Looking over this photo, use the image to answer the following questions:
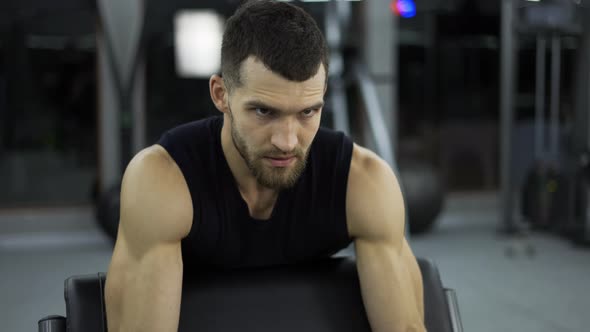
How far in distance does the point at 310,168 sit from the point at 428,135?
343cm

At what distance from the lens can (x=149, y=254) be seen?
1.05 meters

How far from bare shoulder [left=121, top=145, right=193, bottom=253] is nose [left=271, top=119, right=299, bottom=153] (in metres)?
0.20

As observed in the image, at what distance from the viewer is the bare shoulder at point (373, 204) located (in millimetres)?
1139

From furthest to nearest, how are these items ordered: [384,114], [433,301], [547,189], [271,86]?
[384,114] < [547,189] < [433,301] < [271,86]

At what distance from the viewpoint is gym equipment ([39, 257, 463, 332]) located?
42.8 inches

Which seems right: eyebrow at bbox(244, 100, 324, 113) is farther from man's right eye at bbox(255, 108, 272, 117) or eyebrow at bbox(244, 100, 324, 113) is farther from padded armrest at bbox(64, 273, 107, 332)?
padded armrest at bbox(64, 273, 107, 332)

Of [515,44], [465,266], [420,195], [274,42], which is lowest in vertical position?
[465,266]

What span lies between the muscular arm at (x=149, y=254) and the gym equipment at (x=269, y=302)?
0.05 metres

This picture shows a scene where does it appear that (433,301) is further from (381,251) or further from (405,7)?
(405,7)

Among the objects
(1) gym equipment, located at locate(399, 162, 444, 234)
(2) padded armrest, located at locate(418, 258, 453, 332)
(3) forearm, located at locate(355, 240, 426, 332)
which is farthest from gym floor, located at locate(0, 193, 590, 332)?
(3) forearm, located at locate(355, 240, 426, 332)

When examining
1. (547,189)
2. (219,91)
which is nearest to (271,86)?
(219,91)

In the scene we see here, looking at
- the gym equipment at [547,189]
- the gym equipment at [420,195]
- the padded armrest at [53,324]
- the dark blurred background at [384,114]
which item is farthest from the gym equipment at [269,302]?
the gym equipment at [547,189]

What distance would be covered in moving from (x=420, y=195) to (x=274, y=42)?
2577 mm

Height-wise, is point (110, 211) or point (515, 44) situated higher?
point (515, 44)
